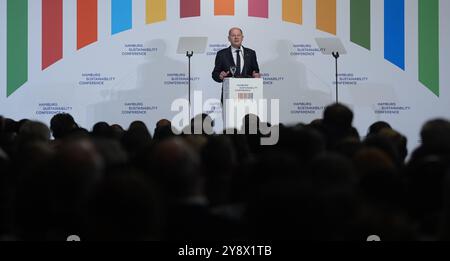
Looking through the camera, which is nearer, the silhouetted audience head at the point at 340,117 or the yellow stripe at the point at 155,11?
the silhouetted audience head at the point at 340,117

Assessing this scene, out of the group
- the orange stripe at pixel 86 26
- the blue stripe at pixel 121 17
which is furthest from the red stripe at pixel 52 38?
the blue stripe at pixel 121 17

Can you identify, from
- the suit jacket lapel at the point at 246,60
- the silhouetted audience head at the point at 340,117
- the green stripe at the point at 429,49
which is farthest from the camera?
the green stripe at the point at 429,49

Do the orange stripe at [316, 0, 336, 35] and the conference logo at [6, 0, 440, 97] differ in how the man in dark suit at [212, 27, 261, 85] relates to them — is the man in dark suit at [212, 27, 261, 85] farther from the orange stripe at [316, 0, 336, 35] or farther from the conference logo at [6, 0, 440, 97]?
the orange stripe at [316, 0, 336, 35]

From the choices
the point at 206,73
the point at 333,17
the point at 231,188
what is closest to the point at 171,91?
the point at 206,73

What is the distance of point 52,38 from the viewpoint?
33.9 feet

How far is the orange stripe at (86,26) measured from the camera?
33.9 ft

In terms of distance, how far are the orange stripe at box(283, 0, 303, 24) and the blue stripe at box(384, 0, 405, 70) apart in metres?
1.26

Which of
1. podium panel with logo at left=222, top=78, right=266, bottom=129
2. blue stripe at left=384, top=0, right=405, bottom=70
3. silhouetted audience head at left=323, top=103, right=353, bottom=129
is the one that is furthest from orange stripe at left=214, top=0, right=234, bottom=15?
silhouetted audience head at left=323, top=103, right=353, bottom=129

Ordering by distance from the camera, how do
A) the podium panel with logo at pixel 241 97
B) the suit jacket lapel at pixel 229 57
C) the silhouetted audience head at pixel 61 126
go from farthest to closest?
1. the suit jacket lapel at pixel 229 57
2. the podium panel with logo at pixel 241 97
3. the silhouetted audience head at pixel 61 126

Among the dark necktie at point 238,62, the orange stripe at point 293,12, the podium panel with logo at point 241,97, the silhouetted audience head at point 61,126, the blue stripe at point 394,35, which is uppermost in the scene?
the orange stripe at point 293,12

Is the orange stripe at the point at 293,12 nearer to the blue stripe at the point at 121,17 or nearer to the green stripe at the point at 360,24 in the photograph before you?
the green stripe at the point at 360,24

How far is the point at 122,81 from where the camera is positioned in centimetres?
1026
